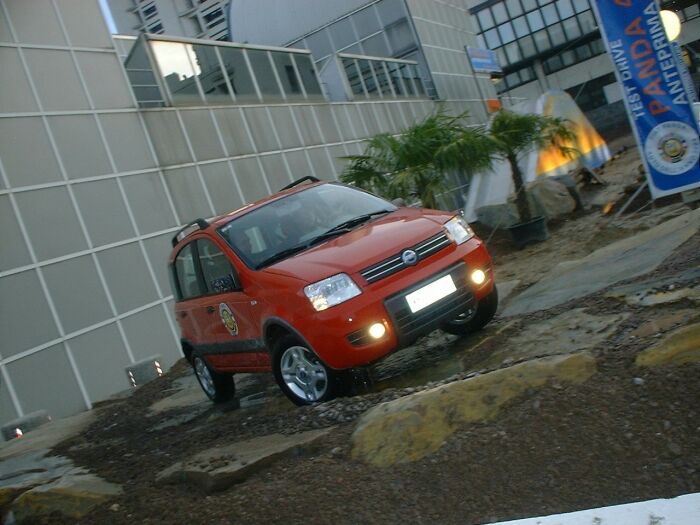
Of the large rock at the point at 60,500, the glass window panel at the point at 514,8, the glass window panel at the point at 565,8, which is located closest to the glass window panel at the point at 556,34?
the glass window panel at the point at 565,8

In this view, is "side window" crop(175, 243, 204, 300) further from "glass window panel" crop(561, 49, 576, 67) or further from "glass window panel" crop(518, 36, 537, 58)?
"glass window panel" crop(561, 49, 576, 67)

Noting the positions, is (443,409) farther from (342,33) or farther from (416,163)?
(342,33)

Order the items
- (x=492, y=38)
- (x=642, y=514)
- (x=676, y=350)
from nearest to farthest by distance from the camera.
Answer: (x=642, y=514), (x=676, y=350), (x=492, y=38)

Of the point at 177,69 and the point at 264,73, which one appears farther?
the point at 264,73

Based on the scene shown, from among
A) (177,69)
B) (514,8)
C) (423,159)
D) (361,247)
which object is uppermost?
(514,8)

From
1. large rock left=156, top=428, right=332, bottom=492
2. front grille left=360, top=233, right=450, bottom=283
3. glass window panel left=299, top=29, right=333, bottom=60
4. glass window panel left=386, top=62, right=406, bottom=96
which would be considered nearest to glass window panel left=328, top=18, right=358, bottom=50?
glass window panel left=299, top=29, right=333, bottom=60

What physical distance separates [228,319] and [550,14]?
52955 mm

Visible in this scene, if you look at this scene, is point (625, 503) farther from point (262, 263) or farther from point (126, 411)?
point (126, 411)

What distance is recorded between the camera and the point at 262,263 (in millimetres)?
6461

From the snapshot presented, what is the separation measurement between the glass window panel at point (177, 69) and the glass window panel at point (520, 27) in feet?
139

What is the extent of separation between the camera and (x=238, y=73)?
1962cm

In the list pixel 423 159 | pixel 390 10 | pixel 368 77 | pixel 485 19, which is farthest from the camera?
pixel 485 19

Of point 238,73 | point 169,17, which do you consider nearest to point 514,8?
point 169,17

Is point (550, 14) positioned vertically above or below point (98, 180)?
above
